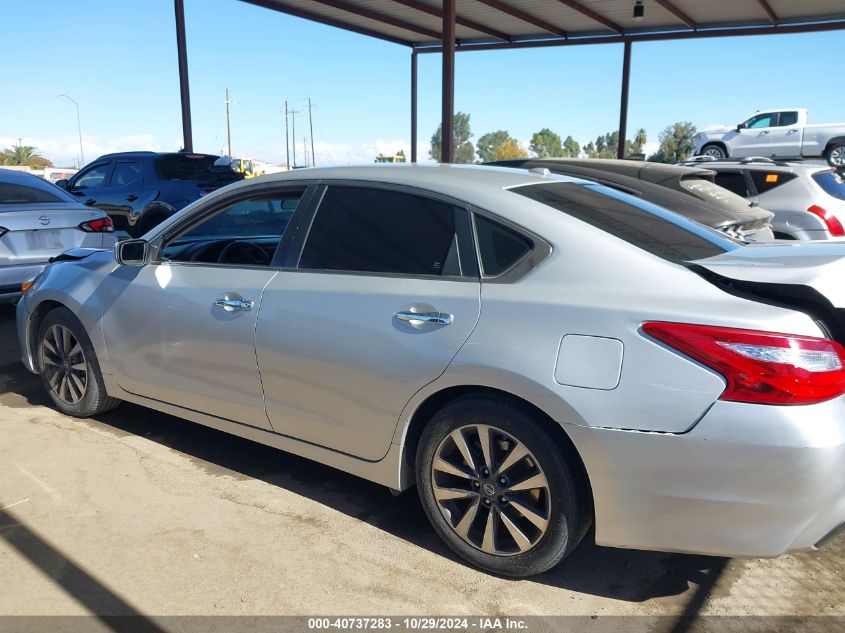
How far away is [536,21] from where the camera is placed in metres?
17.3

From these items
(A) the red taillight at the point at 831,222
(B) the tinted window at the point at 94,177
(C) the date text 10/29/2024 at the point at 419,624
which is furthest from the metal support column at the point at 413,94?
(C) the date text 10/29/2024 at the point at 419,624

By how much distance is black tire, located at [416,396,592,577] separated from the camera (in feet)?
8.82

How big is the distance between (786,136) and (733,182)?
623 inches

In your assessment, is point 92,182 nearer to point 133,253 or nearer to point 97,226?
point 97,226

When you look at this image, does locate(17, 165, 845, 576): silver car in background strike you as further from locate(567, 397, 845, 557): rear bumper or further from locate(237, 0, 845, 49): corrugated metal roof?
locate(237, 0, 845, 49): corrugated metal roof

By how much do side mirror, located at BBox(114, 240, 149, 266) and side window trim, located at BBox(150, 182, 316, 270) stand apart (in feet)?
0.14

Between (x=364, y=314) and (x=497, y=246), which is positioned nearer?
(x=497, y=246)

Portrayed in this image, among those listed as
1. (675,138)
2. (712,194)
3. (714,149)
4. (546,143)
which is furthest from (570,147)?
(712,194)

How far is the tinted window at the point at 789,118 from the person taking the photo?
22.5 meters

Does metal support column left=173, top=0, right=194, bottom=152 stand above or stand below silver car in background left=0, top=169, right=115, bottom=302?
above

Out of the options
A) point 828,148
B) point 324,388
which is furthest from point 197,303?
point 828,148

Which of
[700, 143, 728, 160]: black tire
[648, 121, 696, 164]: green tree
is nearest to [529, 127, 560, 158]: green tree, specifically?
[648, 121, 696, 164]: green tree

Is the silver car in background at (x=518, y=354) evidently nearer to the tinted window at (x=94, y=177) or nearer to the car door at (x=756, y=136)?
the tinted window at (x=94, y=177)

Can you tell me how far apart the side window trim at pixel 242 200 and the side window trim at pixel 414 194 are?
0.04 m
